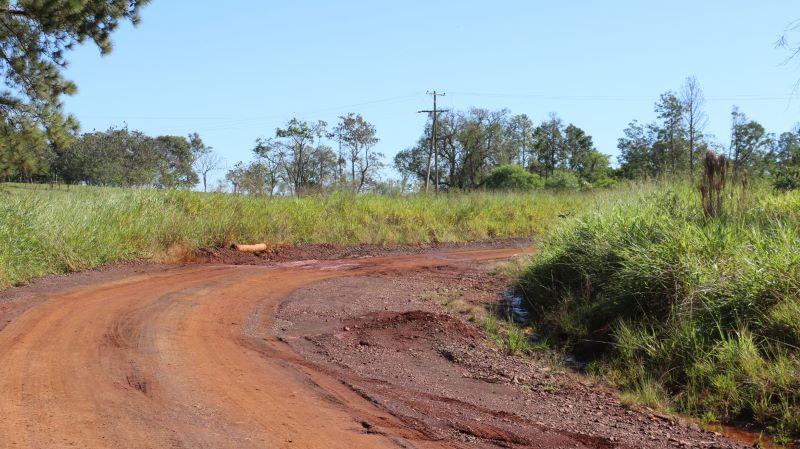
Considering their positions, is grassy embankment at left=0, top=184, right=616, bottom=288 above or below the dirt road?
above

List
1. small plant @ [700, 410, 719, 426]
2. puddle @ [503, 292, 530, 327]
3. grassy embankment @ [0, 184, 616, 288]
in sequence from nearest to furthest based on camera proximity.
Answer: small plant @ [700, 410, 719, 426] → puddle @ [503, 292, 530, 327] → grassy embankment @ [0, 184, 616, 288]

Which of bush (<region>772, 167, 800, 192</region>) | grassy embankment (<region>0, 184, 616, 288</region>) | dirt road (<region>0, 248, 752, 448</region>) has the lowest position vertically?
dirt road (<region>0, 248, 752, 448</region>)

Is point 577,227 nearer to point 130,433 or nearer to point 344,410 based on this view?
point 344,410

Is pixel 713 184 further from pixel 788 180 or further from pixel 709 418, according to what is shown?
pixel 709 418

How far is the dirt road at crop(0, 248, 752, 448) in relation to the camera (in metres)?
4.76

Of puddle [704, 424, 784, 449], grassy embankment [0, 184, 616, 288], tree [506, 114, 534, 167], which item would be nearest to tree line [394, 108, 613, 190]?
tree [506, 114, 534, 167]

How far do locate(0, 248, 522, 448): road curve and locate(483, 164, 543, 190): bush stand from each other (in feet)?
161

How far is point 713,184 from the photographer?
10648mm

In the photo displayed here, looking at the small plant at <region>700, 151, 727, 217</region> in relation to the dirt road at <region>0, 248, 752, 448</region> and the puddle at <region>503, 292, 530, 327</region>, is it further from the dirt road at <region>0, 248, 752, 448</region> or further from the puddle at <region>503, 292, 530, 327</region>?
the dirt road at <region>0, 248, 752, 448</region>

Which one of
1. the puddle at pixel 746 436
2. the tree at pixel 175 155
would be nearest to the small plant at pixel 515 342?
the puddle at pixel 746 436

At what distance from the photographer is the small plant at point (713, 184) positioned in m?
10.5

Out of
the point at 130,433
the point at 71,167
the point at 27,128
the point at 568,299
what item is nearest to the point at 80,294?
the point at 27,128

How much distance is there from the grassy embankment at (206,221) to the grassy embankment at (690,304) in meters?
8.06

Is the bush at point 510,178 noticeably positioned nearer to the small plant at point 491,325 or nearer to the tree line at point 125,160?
the tree line at point 125,160
